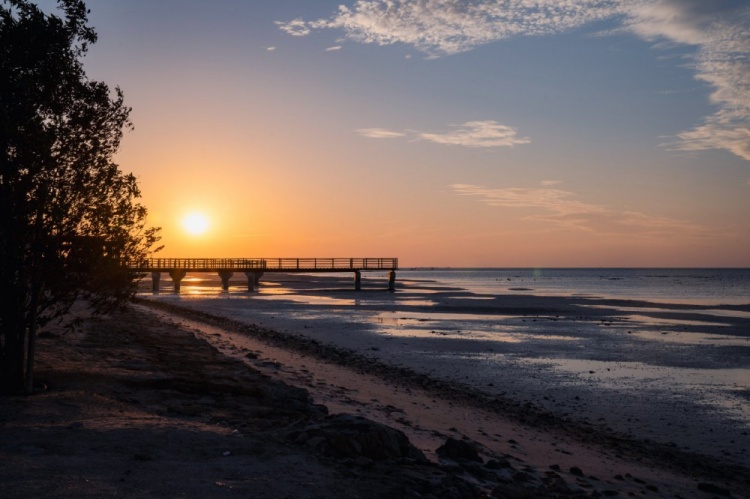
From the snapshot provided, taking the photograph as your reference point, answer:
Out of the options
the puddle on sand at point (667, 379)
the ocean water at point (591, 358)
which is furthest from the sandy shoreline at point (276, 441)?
the puddle on sand at point (667, 379)

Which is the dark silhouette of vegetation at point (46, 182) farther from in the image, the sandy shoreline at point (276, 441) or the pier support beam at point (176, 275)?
the pier support beam at point (176, 275)

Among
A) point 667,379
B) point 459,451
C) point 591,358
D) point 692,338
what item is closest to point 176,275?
point 692,338

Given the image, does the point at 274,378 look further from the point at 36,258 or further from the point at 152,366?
the point at 36,258

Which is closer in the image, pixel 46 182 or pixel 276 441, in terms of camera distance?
pixel 276 441

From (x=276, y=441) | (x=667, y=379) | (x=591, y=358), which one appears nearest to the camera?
(x=276, y=441)

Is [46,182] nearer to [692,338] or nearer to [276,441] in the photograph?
[276,441]

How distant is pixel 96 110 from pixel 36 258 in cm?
304

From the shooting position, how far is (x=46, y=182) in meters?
10.6

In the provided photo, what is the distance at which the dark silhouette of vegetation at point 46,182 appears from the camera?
418 inches

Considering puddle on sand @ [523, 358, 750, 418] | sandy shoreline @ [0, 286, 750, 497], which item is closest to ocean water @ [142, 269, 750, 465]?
puddle on sand @ [523, 358, 750, 418]

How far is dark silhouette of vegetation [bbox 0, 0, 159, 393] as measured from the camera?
10.6 m

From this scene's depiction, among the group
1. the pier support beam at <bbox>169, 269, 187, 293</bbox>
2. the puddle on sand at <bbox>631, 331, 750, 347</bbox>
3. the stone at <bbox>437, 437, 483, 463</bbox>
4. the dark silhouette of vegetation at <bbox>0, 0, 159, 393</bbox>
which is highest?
the dark silhouette of vegetation at <bbox>0, 0, 159, 393</bbox>

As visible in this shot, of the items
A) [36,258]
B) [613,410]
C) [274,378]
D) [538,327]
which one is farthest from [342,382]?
[538,327]

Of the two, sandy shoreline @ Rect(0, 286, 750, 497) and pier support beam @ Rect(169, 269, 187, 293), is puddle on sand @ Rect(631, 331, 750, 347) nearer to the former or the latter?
sandy shoreline @ Rect(0, 286, 750, 497)
